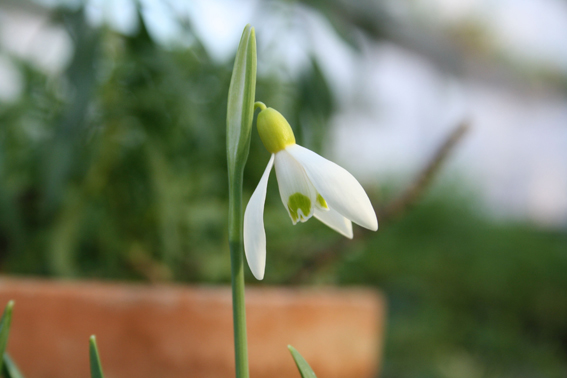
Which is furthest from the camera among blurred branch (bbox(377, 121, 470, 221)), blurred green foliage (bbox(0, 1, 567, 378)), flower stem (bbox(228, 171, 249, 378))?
blurred green foliage (bbox(0, 1, 567, 378))

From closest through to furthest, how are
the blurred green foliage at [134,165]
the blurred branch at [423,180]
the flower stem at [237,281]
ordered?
the flower stem at [237,281]
the blurred branch at [423,180]
the blurred green foliage at [134,165]

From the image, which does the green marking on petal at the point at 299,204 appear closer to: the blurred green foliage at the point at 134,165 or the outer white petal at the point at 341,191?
the outer white petal at the point at 341,191

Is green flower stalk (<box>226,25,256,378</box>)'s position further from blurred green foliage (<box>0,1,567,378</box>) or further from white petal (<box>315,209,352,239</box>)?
blurred green foliage (<box>0,1,567,378</box>)

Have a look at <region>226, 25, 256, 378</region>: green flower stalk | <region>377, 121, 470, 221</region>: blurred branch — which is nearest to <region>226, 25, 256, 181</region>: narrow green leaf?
<region>226, 25, 256, 378</region>: green flower stalk

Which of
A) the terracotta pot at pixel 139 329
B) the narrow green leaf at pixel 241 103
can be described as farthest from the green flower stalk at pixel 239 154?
the terracotta pot at pixel 139 329

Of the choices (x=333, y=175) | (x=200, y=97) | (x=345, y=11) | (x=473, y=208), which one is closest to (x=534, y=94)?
(x=473, y=208)

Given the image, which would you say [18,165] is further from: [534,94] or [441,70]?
[534,94]

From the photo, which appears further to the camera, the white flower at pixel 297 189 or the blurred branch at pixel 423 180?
the blurred branch at pixel 423 180
